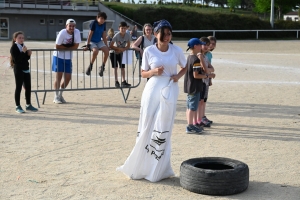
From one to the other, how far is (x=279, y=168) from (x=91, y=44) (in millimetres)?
6888

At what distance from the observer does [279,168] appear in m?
6.75

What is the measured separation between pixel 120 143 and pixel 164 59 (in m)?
2.50

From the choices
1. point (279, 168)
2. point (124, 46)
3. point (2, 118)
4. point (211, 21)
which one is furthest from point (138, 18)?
point (279, 168)

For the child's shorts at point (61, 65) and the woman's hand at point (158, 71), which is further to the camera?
the child's shorts at point (61, 65)

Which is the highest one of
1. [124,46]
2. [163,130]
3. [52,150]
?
[124,46]

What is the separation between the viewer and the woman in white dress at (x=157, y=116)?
19.7 ft

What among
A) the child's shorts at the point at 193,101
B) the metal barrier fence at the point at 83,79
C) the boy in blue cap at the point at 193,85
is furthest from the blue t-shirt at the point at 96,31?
the child's shorts at the point at 193,101

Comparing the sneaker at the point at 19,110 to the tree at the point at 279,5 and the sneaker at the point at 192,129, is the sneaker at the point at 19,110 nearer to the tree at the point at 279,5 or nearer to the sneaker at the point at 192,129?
the sneaker at the point at 192,129

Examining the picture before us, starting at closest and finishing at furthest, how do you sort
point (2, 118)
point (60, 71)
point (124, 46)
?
point (2, 118), point (60, 71), point (124, 46)

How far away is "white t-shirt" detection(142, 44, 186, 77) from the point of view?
620cm

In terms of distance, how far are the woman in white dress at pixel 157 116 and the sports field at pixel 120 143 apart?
184mm

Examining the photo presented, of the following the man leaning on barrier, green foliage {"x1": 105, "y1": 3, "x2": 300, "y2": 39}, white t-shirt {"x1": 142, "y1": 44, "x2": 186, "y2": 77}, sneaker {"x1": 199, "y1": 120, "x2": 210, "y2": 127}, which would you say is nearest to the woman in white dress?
white t-shirt {"x1": 142, "y1": 44, "x2": 186, "y2": 77}

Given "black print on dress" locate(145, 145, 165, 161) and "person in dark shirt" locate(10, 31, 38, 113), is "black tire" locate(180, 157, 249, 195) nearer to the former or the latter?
"black print on dress" locate(145, 145, 165, 161)

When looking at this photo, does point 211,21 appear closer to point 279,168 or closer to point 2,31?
point 2,31
